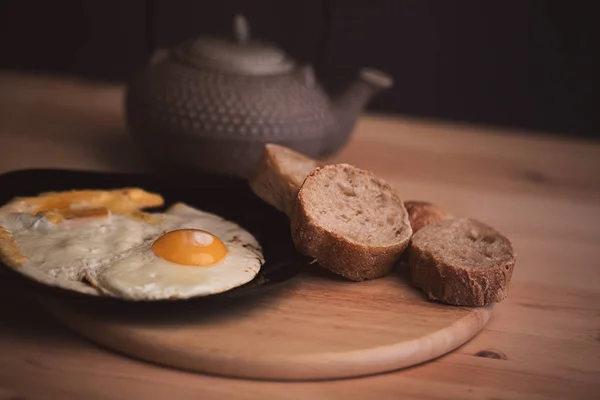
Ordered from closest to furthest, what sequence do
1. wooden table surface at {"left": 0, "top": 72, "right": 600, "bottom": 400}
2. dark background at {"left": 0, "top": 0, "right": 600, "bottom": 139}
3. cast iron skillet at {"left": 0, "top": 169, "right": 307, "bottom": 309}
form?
wooden table surface at {"left": 0, "top": 72, "right": 600, "bottom": 400}
cast iron skillet at {"left": 0, "top": 169, "right": 307, "bottom": 309}
dark background at {"left": 0, "top": 0, "right": 600, "bottom": 139}

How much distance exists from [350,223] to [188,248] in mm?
400

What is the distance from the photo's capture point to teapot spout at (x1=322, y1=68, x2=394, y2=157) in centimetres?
241

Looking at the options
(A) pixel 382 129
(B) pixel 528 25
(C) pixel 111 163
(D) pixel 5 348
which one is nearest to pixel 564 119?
(B) pixel 528 25

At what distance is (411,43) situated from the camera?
10.8ft

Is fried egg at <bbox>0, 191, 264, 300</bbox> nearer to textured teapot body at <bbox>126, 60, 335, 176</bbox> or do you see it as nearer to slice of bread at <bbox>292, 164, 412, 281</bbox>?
slice of bread at <bbox>292, 164, 412, 281</bbox>

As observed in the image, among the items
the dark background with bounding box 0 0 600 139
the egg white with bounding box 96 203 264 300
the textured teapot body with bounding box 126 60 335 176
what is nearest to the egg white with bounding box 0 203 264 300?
the egg white with bounding box 96 203 264 300

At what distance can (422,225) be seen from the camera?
185 cm

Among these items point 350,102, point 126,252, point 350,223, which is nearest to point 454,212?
point 350,102

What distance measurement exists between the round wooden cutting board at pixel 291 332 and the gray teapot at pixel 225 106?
2.18 ft

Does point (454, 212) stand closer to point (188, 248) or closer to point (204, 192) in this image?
point (204, 192)

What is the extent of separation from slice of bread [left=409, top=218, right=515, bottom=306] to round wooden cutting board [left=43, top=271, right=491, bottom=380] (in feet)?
0.10

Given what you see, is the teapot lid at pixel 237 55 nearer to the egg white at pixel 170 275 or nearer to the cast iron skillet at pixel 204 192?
the cast iron skillet at pixel 204 192

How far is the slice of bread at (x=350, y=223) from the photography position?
1671mm

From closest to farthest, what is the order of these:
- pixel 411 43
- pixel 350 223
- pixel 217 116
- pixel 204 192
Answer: pixel 350 223 < pixel 204 192 < pixel 217 116 < pixel 411 43
